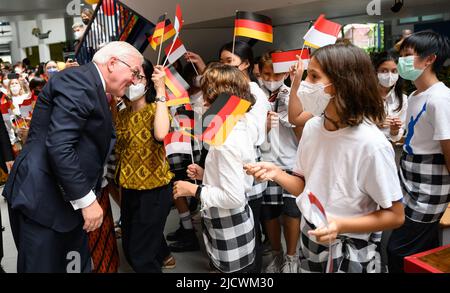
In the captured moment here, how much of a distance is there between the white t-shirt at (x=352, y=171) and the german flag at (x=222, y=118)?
441mm

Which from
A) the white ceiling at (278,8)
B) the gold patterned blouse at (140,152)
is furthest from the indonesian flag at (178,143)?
the white ceiling at (278,8)

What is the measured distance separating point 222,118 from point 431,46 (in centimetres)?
122

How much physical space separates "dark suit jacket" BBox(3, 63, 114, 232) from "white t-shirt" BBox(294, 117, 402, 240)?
980 millimetres

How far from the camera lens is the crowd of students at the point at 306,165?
4.63ft

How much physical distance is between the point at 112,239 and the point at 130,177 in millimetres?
643

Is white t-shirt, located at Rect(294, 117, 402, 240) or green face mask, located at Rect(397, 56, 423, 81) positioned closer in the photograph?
white t-shirt, located at Rect(294, 117, 402, 240)

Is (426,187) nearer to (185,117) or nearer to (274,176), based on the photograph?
(274,176)

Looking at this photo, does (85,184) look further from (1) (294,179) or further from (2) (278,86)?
(2) (278,86)

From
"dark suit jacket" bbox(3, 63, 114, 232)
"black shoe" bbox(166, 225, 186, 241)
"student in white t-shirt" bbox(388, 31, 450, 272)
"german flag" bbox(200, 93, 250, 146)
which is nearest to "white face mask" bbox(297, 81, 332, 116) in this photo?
"german flag" bbox(200, 93, 250, 146)

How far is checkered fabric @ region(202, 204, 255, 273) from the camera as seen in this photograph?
2.05m

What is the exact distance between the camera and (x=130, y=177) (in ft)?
8.57

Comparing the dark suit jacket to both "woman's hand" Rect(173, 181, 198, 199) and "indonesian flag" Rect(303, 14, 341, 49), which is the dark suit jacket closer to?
"woman's hand" Rect(173, 181, 198, 199)

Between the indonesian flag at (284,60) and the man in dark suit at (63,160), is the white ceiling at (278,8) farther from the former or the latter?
the man in dark suit at (63,160)
